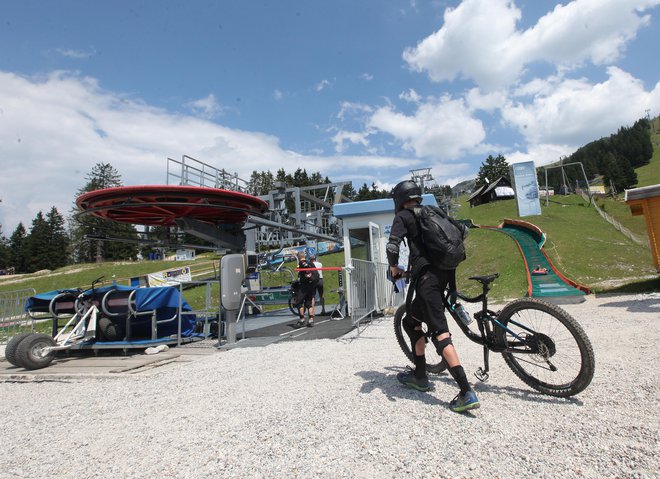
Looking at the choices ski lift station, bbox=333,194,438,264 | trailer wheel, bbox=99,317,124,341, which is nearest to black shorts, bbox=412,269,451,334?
trailer wheel, bbox=99,317,124,341

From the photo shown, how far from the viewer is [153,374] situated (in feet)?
17.2

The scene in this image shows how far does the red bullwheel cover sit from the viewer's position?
832 centimetres

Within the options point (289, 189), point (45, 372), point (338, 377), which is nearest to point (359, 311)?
point (338, 377)

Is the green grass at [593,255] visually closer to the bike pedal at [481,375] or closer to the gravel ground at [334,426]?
the bike pedal at [481,375]

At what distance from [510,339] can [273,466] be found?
227 centimetres

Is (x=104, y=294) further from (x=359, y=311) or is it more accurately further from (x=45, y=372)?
(x=359, y=311)

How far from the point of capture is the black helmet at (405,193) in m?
3.58

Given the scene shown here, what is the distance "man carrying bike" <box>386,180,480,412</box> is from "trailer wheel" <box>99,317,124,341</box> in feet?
21.1

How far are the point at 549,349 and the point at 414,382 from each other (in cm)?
121

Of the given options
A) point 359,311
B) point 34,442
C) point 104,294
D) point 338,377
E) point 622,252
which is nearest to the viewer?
point 34,442

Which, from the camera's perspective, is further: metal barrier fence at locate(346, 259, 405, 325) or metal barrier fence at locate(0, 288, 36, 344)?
metal barrier fence at locate(0, 288, 36, 344)

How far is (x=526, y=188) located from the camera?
33.9 metres

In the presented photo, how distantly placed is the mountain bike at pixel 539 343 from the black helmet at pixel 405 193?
93 centimetres

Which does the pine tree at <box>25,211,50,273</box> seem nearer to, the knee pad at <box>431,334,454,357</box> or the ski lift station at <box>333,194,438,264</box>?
the ski lift station at <box>333,194,438,264</box>
